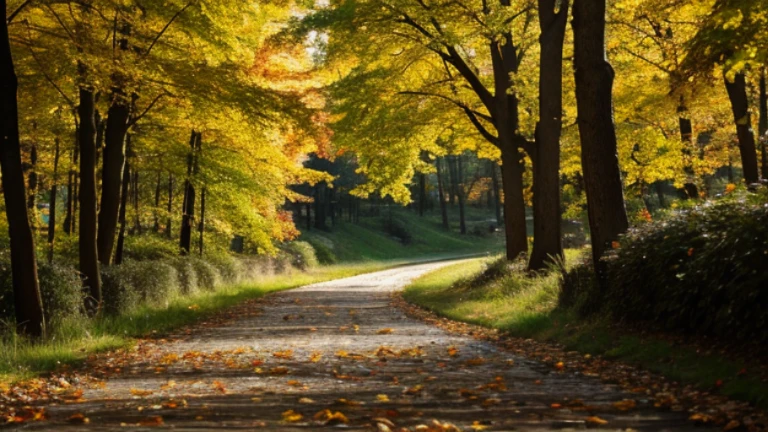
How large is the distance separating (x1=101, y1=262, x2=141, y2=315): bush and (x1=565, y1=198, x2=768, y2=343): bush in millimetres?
9703

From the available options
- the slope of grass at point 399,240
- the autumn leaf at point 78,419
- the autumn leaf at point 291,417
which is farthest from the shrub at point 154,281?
the slope of grass at point 399,240

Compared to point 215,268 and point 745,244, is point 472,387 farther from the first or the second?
point 215,268

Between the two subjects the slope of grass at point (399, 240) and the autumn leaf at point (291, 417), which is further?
the slope of grass at point (399, 240)

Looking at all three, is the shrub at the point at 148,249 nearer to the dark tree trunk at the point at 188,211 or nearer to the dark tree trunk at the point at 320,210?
the dark tree trunk at the point at 188,211

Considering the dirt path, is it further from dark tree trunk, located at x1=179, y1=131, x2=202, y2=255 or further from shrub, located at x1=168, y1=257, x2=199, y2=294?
dark tree trunk, located at x1=179, y1=131, x2=202, y2=255

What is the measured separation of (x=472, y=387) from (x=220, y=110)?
9.53m

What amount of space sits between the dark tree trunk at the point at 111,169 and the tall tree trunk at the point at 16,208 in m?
6.26

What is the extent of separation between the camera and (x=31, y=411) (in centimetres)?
657

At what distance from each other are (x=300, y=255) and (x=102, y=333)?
30.0 meters

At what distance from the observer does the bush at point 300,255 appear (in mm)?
41850

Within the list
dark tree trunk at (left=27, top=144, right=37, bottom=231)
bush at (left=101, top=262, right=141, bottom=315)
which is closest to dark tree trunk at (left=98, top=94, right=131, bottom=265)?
bush at (left=101, top=262, right=141, bottom=315)

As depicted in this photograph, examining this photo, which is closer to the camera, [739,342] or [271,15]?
[739,342]

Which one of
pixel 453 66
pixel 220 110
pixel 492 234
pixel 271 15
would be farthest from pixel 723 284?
pixel 492 234

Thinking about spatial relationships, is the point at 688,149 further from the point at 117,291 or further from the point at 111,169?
the point at 117,291
